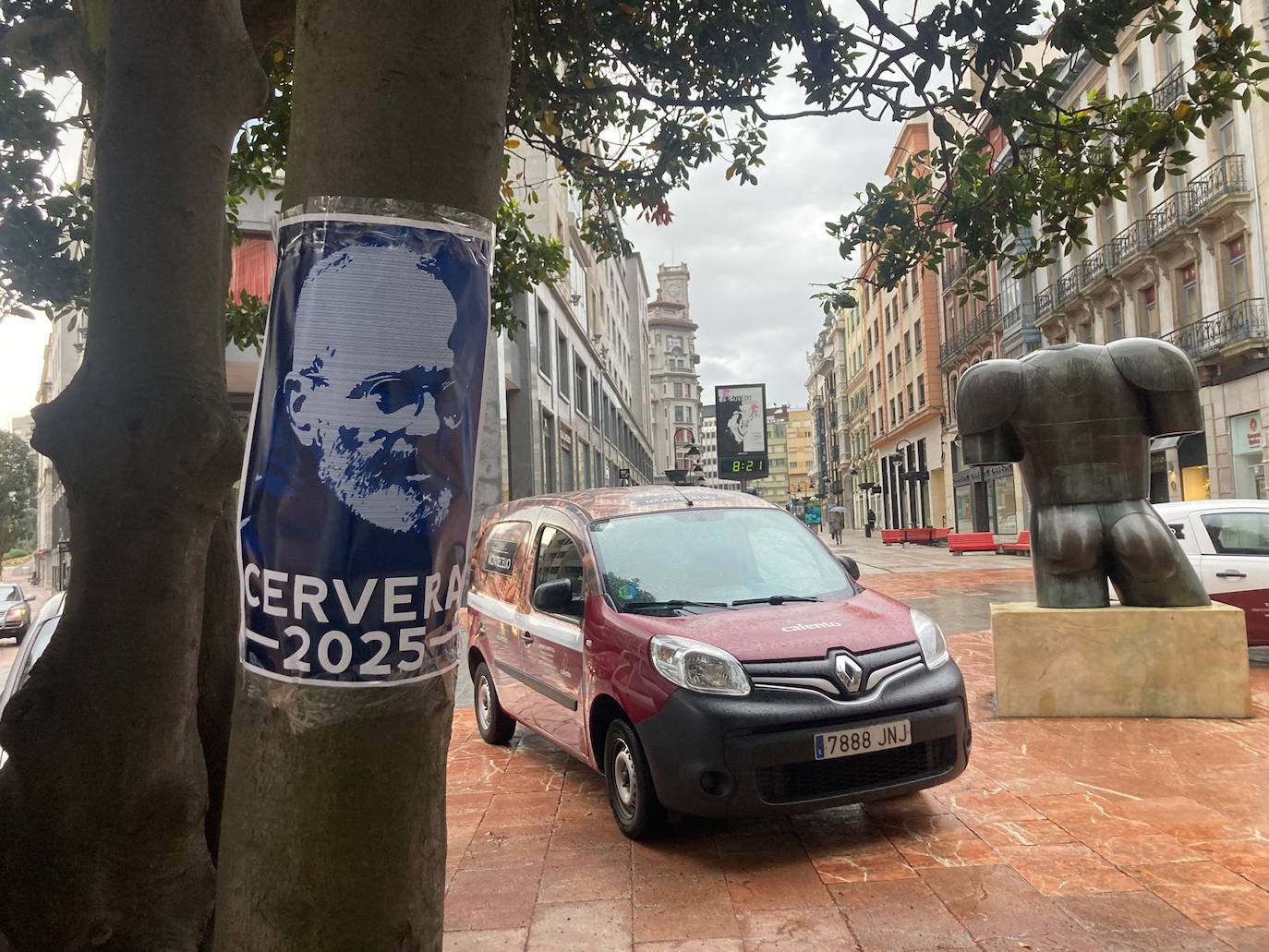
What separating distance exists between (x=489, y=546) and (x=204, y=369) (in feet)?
14.1

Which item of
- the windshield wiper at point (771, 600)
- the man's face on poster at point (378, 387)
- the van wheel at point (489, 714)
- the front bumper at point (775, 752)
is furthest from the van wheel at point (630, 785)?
the man's face on poster at point (378, 387)

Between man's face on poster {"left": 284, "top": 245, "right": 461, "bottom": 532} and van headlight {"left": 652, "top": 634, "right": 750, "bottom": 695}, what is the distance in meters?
2.79

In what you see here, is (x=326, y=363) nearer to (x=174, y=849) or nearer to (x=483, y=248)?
(x=483, y=248)

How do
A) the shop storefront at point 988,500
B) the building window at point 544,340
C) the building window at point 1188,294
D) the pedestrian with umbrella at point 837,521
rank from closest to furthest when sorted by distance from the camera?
the building window at point 1188,294 < the building window at point 544,340 < the shop storefront at point 988,500 < the pedestrian with umbrella at point 837,521

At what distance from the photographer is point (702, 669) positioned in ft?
14.0

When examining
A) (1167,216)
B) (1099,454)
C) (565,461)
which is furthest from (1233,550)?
(565,461)

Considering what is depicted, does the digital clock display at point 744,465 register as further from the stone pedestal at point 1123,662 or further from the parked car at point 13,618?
the parked car at point 13,618

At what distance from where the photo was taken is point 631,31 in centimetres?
607

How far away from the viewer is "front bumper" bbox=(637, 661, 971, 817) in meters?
4.08

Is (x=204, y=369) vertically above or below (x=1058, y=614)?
above

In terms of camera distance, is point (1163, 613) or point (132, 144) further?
point (1163, 613)

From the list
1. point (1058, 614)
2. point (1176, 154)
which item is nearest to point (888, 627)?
point (1058, 614)

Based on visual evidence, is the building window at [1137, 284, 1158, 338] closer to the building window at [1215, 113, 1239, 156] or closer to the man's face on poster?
the building window at [1215, 113, 1239, 156]

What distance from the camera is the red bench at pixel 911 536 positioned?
40.7 meters
